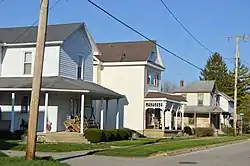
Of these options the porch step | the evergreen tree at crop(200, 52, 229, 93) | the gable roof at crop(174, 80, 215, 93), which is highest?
the evergreen tree at crop(200, 52, 229, 93)

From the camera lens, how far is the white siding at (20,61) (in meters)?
32.2

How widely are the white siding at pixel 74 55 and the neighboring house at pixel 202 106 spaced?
3073cm

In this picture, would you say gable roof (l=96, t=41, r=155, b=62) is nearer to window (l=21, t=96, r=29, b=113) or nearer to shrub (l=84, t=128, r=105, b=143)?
window (l=21, t=96, r=29, b=113)

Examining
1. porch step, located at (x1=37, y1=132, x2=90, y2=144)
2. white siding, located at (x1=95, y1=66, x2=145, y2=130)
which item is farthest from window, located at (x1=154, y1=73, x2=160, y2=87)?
porch step, located at (x1=37, y1=132, x2=90, y2=144)

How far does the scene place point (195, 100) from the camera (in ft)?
220

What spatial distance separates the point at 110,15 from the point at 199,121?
1831 inches

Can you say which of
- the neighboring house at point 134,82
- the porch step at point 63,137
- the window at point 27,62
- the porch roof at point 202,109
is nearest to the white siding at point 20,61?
the window at point 27,62

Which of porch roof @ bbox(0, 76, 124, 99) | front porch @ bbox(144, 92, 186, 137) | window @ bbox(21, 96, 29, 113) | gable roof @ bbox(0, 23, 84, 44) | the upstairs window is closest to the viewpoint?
porch roof @ bbox(0, 76, 124, 99)

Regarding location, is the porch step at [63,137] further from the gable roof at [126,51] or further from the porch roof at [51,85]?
the gable roof at [126,51]

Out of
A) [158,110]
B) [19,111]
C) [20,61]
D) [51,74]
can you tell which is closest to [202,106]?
[158,110]

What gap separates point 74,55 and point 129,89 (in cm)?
876

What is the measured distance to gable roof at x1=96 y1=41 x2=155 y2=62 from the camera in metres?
41.7

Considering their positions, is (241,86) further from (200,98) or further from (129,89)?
(129,89)

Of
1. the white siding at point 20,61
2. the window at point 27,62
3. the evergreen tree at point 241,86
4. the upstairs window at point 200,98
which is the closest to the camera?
the white siding at point 20,61
